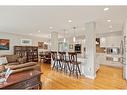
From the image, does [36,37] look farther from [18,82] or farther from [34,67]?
[18,82]

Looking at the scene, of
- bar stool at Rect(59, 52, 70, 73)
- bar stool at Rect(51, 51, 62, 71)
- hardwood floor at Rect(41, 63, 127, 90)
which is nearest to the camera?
hardwood floor at Rect(41, 63, 127, 90)

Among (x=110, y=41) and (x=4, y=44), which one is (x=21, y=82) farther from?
(x=4, y=44)

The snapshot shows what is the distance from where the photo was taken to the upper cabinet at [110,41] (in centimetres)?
807

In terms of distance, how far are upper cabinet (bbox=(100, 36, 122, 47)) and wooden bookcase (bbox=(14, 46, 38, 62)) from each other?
19.2 feet

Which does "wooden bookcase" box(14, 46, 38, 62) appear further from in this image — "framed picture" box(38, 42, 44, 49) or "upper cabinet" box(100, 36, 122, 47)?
"upper cabinet" box(100, 36, 122, 47)

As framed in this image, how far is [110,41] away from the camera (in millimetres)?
8523

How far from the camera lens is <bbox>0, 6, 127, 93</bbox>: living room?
3.60 meters

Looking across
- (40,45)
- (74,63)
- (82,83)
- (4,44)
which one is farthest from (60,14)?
(40,45)

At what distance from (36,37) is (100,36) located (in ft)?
19.6


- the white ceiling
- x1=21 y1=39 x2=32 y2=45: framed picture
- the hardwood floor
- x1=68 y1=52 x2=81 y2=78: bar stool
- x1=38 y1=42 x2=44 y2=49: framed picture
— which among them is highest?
the white ceiling

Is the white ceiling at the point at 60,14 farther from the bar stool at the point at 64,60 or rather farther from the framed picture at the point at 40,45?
the framed picture at the point at 40,45

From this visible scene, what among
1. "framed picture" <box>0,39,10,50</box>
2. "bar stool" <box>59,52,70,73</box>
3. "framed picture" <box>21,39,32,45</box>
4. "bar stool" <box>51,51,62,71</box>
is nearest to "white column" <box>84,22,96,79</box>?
"bar stool" <box>59,52,70,73</box>
